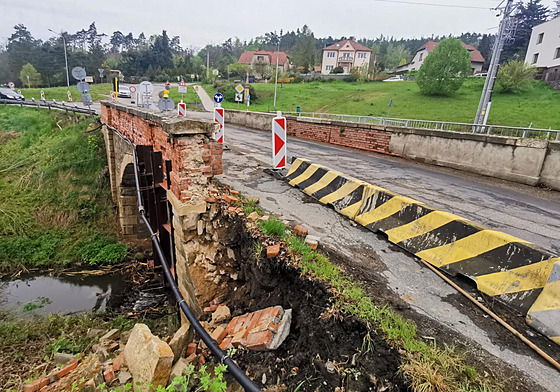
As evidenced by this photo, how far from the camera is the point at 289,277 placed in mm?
3270

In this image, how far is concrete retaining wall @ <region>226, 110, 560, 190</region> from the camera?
6598 mm

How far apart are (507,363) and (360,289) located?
3.86 ft

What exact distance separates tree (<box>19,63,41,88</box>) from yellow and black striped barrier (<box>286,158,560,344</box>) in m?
63.0

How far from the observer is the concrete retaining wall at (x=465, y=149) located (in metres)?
6.60

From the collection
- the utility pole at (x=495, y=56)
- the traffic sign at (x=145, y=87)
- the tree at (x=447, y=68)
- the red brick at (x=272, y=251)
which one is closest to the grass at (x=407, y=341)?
Answer: the red brick at (x=272, y=251)

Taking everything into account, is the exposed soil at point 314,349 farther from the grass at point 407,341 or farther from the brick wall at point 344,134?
the brick wall at point 344,134

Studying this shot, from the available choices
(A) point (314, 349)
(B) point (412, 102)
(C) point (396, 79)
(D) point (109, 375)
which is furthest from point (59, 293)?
(C) point (396, 79)

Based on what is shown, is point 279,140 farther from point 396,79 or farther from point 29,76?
point 29,76

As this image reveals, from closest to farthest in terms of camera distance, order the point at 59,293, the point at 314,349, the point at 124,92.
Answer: the point at 314,349 < the point at 59,293 < the point at 124,92

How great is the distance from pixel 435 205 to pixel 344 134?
730cm

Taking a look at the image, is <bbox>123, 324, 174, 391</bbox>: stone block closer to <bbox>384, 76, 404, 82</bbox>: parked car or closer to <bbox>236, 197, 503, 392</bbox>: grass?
<bbox>236, 197, 503, 392</bbox>: grass

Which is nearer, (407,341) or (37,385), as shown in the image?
(407,341)

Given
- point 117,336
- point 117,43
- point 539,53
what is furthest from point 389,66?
point 117,336

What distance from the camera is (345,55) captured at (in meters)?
68.2
